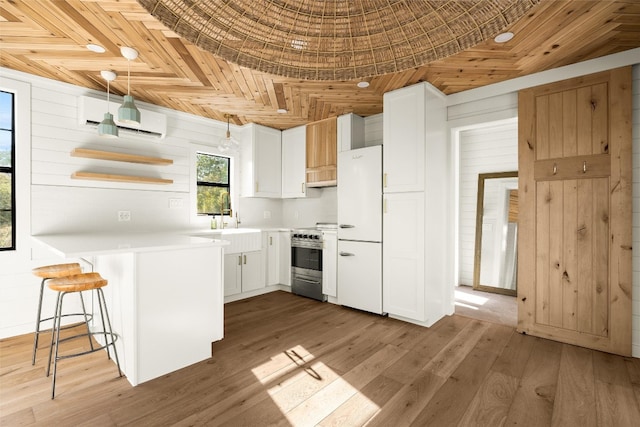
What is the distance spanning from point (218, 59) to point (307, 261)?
273cm

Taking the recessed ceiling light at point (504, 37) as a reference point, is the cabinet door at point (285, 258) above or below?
below

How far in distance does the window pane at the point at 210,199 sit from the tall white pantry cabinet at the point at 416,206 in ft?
7.89

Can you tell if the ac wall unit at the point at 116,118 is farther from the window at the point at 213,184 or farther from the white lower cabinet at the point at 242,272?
the white lower cabinet at the point at 242,272

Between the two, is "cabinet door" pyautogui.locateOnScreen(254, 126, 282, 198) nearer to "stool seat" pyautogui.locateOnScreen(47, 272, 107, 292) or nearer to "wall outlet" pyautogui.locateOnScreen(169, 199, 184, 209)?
"wall outlet" pyautogui.locateOnScreen(169, 199, 184, 209)

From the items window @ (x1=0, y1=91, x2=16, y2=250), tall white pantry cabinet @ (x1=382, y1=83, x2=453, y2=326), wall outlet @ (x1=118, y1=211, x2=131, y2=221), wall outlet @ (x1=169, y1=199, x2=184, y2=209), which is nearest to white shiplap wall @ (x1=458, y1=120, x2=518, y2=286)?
tall white pantry cabinet @ (x1=382, y1=83, x2=453, y2=326)

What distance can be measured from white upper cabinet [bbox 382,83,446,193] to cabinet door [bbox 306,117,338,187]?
0.91 meters

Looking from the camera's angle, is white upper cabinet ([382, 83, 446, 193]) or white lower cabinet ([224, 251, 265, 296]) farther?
white lower cabinet ([224, 251, 265, 296])

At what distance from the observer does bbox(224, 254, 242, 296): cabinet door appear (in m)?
4.06

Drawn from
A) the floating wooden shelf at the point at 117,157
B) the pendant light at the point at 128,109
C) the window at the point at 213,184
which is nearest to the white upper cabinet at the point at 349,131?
the window at the point at 213,184

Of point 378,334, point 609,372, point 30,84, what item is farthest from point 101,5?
point 609,372

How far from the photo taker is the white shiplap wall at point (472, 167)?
464cm

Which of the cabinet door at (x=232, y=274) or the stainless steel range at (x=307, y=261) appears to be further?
the stainless steel range at (x=307, y=261)

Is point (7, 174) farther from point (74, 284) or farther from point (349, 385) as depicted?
point (349, 385)

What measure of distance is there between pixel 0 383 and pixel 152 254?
1318 millimetres
